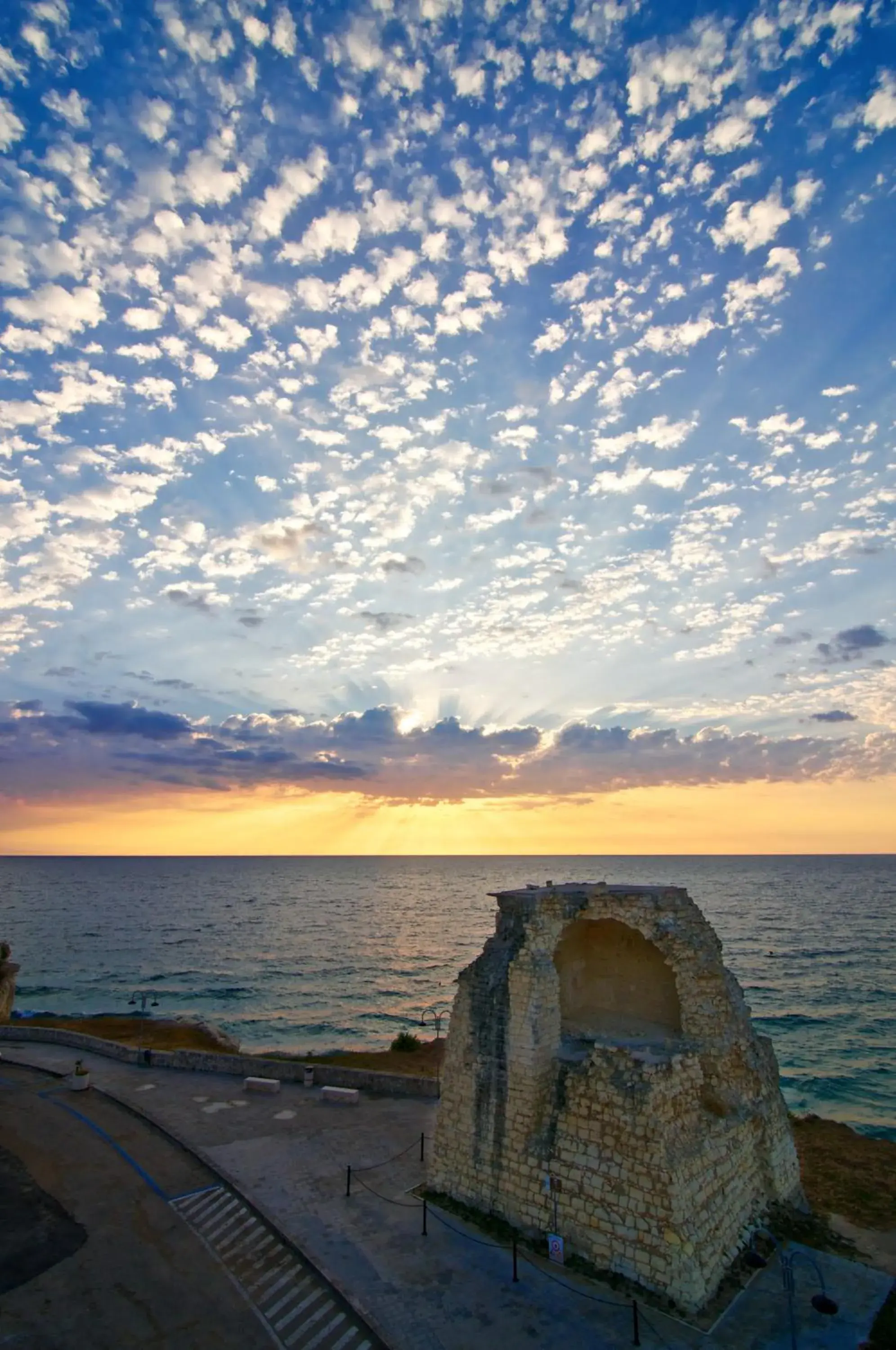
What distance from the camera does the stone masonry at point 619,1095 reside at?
14.2 meters

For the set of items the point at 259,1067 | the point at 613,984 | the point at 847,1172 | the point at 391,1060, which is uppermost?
the point at 613,984

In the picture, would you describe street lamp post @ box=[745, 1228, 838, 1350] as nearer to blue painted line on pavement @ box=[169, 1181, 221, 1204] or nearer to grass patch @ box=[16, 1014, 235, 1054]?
blue painted line on pavement @ box=[169, 1181, 221, 1204]

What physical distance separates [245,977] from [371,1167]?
55.6 metres

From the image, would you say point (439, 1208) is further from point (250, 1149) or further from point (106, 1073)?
point (106, 1073)

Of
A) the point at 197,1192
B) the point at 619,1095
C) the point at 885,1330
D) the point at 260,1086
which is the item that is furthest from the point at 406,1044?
the point at 885,1330

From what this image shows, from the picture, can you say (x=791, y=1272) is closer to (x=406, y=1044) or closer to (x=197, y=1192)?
(x=197, y=1192)

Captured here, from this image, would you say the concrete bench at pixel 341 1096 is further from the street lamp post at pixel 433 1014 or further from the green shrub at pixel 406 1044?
the street lamp post at pixel 433 1014

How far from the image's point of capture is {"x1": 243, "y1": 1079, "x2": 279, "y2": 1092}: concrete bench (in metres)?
26.5

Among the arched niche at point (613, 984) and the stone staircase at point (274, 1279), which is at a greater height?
the arched niche at point (613, 984)

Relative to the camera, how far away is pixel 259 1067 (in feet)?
93.6

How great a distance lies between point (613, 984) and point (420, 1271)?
26.7ft

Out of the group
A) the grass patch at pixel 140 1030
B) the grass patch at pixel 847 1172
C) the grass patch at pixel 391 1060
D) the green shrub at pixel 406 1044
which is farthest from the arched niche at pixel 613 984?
the grass patch at pixel 140 1030

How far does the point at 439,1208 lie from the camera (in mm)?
17359

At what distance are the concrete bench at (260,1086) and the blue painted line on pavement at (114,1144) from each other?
17.3 ft
